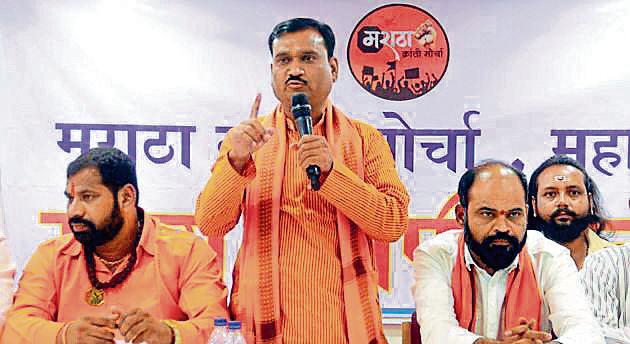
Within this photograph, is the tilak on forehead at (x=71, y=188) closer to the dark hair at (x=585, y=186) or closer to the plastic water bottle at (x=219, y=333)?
the plastic water bottle at (x=219, y=333)

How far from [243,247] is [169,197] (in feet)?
3.75

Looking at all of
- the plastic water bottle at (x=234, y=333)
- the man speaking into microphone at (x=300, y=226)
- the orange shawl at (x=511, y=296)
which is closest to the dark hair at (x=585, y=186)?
the orange shawl at (x=511, y=296)

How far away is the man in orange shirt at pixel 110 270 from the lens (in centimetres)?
253

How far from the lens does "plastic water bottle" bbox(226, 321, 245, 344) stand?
2396mm

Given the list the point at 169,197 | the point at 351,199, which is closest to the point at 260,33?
the point at 169,197

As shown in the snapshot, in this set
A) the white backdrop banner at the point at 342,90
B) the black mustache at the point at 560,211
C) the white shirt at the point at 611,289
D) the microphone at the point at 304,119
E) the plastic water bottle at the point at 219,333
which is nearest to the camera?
the microphone at the point at 304,119

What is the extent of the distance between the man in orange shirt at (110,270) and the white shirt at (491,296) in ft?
2.45

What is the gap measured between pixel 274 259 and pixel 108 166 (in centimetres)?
67

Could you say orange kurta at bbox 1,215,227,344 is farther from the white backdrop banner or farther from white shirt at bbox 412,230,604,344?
the white backdrop banner

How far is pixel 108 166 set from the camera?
257cm

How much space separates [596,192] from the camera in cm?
353

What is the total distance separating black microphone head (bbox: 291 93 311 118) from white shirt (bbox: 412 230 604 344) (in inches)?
29.9

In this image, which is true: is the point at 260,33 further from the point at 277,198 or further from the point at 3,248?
the point at 3,248

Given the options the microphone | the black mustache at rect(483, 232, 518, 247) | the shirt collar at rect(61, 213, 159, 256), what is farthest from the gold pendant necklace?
the black mustache at rect(483, 232, 518, 247)
